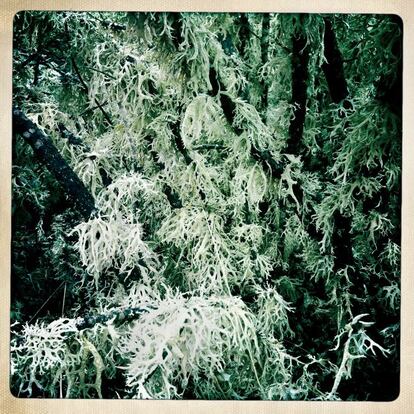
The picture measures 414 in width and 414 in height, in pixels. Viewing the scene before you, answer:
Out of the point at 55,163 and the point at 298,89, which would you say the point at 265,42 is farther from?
the point at 55,163

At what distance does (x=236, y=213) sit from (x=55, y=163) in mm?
415

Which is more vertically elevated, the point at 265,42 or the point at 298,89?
the point at 265,42

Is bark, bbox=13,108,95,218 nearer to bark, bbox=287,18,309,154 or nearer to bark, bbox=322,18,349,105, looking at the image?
bark, bbox=287,18,309,154

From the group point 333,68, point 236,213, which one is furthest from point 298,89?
point 236,213

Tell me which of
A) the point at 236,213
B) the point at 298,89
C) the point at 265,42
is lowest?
the point at 236,213

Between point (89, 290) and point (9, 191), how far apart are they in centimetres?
28

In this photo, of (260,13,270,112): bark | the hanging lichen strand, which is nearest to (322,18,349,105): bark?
the hanging lichen strand

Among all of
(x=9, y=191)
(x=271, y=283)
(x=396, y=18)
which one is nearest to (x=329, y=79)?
(x=396, y=18)

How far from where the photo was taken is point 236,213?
1147mm

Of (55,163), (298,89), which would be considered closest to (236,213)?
(298,89)

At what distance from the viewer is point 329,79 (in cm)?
114

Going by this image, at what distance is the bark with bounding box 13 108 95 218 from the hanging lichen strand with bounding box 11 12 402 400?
3 cm

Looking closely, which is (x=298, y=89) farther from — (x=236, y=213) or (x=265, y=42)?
(x=236, y=213)

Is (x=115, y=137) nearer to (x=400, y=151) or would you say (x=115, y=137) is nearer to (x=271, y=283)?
(x=271, y=283)
